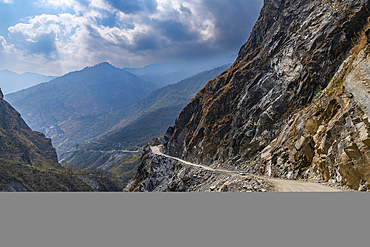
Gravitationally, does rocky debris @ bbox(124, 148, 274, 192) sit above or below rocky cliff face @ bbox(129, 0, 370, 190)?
below

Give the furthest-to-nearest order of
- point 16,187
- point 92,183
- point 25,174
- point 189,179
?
point 92,183 < point 25,174 < point 16,187 < point 189,179

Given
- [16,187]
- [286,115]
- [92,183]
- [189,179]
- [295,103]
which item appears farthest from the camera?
[92,183]

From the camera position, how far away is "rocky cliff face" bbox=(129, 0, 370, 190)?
11789 millimetres

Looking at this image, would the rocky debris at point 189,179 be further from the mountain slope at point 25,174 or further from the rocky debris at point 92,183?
the rocky debris at point 92,183

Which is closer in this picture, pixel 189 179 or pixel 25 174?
pixel 189 179

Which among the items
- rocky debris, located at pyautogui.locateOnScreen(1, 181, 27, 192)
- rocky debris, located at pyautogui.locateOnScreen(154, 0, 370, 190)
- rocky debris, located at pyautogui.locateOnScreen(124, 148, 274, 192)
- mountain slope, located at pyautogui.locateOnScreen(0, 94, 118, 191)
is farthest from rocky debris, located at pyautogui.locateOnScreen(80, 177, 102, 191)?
rocky debris, located at pyautogui.locateOnScreen(154, 0, 370, 190)

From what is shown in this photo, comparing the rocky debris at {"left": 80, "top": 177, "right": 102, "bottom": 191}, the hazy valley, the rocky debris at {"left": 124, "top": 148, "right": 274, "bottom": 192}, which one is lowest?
the rocky debris at {"left": 80, "top": 177, "right": 102, "bottom": 191}

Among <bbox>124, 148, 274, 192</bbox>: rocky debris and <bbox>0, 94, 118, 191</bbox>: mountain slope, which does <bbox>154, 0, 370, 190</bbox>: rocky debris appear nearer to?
<bbox>124, 148, 274, 192</bbox>: rocky debris

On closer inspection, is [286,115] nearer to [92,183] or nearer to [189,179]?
[189,179]

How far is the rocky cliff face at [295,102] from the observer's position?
1179cm

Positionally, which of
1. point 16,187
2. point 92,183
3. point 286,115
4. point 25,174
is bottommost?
point 92,183

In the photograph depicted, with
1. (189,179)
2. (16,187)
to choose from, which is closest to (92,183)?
(16,187)

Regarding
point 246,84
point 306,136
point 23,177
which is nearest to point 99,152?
point 23,177

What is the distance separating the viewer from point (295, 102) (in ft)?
80.7
